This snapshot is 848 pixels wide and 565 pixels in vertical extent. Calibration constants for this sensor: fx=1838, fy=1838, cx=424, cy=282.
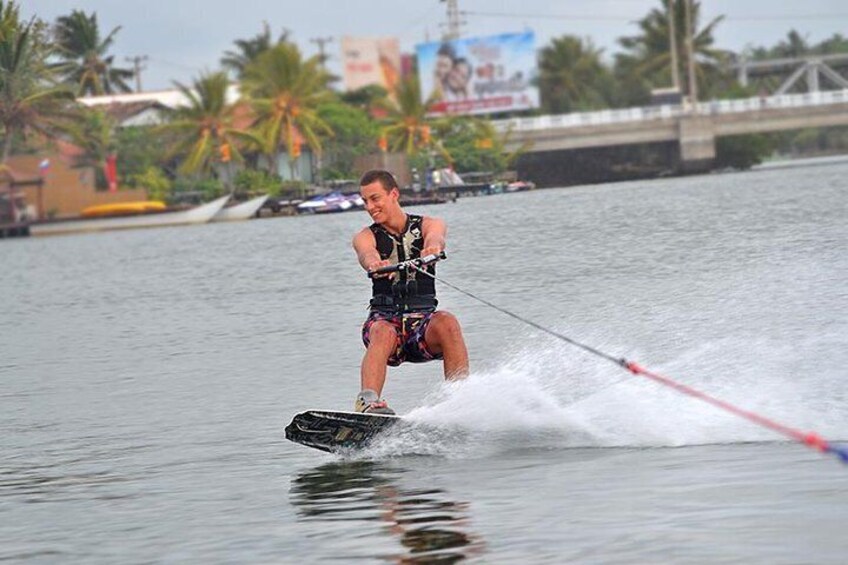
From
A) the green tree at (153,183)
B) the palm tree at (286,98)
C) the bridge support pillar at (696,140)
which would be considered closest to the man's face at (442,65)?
the bridge support pillar at (696,140)

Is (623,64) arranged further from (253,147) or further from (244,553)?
(244,553)

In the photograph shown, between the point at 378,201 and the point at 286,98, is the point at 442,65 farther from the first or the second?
the point at 378,201

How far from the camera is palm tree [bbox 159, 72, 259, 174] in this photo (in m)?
90.4

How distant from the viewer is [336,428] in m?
10.1

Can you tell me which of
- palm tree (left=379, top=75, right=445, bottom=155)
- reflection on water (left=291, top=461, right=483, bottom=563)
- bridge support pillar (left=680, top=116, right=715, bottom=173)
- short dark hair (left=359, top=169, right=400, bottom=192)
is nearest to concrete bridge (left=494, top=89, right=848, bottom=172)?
bridge support pillar (left=680, top=116, right=715, bottom=173)

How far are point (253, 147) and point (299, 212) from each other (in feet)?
16.1

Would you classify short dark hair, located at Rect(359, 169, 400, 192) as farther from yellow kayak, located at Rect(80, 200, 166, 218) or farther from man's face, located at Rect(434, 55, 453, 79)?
man's face, located at Rect(434, 55, 453, 79)

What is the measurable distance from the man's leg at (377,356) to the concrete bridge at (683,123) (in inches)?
3325

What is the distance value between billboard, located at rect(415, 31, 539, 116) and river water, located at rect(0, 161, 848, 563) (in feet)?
294

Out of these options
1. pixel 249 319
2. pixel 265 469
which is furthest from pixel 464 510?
pixel 249 319

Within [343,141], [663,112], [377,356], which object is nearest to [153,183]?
[343,141]

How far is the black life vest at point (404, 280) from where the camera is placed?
32.7 ft

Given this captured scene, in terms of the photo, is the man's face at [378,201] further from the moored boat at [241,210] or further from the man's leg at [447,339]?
the moored boat at [241,210]

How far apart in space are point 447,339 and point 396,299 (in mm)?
357
